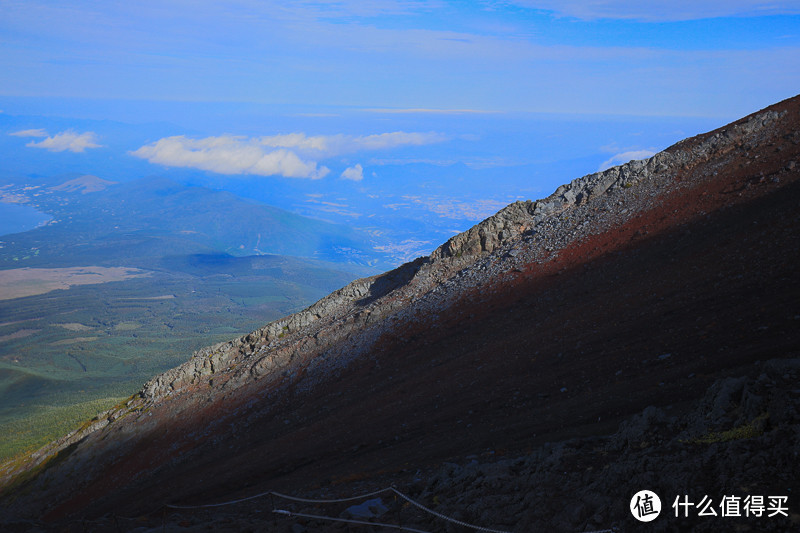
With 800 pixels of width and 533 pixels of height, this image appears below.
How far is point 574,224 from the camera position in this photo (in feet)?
125

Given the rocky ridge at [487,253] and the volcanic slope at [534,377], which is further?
the rocky ridge at [487,253]

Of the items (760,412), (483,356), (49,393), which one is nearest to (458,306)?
(483,356)

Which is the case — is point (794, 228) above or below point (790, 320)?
above

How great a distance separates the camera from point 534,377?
2256cm

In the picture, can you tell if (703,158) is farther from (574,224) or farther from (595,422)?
(595,422)

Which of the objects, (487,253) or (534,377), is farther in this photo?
(487,253)

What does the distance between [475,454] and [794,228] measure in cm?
1923

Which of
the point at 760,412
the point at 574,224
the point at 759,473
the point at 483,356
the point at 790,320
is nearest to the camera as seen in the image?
the point at 759,473

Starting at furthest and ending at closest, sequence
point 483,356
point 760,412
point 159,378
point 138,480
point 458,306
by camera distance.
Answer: point 159,378, point 458,306, point 138,480, point 483,356, point 760,412

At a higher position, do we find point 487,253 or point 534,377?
point 487,253

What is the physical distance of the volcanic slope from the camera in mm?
11312

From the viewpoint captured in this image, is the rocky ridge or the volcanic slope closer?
the volcanic slope

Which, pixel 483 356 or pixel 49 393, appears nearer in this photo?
pixel 483 356

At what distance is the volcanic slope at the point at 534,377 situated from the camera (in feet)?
37.1
